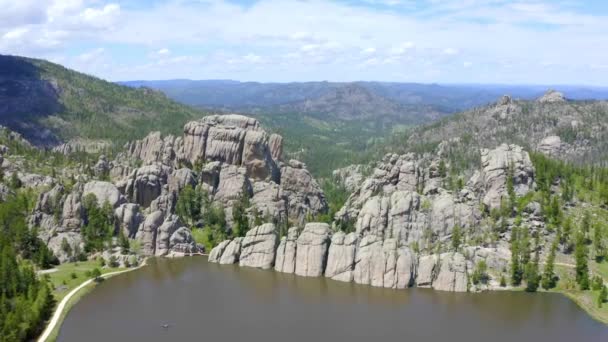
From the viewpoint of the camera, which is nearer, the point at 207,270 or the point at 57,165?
the point at 207,270

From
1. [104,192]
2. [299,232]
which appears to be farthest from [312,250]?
[104,192]

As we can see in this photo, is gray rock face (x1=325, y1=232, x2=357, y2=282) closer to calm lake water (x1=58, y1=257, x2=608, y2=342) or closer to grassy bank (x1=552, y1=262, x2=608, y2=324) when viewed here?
calm lake water (x1=58, y1=257, x2=608, y2=342)

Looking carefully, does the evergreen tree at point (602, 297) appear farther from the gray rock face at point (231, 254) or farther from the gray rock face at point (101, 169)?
the gray rock face at point (101, 169)

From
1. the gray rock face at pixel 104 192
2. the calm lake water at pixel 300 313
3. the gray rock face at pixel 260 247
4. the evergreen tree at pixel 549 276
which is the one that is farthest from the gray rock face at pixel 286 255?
the evergreen tree at pixel 549 276

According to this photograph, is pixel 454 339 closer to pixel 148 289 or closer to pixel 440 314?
pixel 440 314

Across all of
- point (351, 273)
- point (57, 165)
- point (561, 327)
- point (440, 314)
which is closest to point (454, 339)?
Result: point (440, 314)
